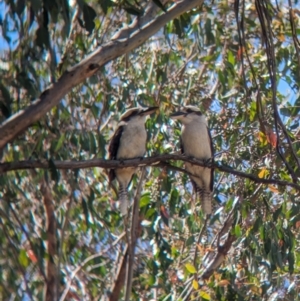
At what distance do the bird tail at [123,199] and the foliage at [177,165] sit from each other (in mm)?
120

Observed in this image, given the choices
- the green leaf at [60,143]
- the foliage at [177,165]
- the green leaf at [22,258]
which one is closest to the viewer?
the green leaf at [22,258]

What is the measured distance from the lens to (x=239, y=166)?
681 centimetres

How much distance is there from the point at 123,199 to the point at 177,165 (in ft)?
1.72

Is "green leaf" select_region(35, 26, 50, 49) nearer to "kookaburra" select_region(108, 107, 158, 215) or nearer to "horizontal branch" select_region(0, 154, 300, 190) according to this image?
"horizontal branch" select_region(0, 154, 300, 190)

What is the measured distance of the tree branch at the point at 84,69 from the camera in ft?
14.0

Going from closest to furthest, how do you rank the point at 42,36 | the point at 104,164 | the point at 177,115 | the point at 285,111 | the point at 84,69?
the point at 42,36
the point at 84,69
the point at 104,164
the point at 285,111
the point at 177,115

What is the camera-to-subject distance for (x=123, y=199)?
6996 millimetres

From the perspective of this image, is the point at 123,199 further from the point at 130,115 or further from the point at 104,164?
the point at 104,164

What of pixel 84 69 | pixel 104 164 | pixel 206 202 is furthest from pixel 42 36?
pixel 206 202

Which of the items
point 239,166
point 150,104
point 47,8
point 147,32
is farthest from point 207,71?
point 47,8

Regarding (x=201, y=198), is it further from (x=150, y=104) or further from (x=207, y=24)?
(x=207, y=24)

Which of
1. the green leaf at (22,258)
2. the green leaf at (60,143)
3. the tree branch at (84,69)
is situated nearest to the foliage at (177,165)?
the green leaf at (60,143)

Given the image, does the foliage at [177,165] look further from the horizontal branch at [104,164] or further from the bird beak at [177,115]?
the horizontal branch at [104,164]

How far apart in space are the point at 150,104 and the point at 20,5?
3471mm
